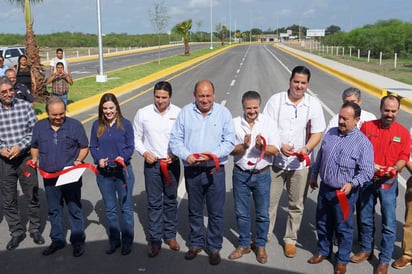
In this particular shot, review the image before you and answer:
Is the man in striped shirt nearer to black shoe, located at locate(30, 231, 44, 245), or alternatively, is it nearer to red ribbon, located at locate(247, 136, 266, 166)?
red ribbon, located at locate(247, 136, 266, 166)

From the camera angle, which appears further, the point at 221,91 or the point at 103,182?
the point at 221,91

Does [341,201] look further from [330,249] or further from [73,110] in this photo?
[73,110]

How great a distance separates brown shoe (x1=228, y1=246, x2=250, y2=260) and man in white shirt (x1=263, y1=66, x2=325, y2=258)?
0.44m

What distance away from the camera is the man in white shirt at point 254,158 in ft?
12.9

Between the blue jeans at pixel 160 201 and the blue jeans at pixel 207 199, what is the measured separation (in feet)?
0.87

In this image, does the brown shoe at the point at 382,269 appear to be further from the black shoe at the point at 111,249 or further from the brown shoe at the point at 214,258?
the black shoe at the point at 111,249

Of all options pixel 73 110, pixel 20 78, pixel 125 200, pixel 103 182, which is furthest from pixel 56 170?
pixel 73 110

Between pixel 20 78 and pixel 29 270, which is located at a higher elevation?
pixel 20 78

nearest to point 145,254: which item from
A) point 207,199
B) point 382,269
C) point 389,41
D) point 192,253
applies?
point 192,253

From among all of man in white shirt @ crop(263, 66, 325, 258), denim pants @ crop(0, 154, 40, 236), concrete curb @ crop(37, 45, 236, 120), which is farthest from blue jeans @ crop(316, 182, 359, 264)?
concrete curb @ crop(37, 45, 236, 120)

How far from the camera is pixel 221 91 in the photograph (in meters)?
17.8

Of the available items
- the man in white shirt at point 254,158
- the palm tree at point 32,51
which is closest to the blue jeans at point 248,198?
the man in white shirt at point 254,158

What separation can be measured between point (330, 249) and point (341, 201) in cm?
74

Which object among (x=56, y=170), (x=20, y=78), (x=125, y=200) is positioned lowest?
(x=125, y=200)
